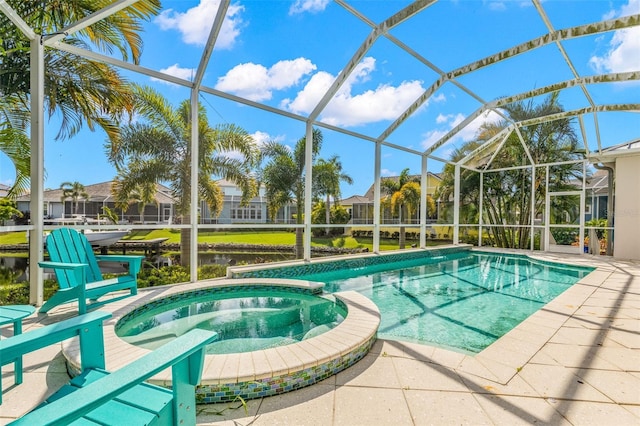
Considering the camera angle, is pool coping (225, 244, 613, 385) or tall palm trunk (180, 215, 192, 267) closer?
pool coping (225, 244, 613, 385)

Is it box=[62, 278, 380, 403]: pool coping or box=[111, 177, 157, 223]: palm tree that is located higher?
box=[111, 177, 157, 223]: palm tree

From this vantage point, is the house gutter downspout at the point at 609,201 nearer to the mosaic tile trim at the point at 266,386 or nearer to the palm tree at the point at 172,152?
the palm tree at the point at 172,152

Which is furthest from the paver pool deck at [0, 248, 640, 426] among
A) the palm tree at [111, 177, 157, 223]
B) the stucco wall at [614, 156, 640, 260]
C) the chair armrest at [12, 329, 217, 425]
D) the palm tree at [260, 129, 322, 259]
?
the stucco wall at [614, 156, 640, 260]

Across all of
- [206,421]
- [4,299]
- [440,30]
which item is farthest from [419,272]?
[4,299]

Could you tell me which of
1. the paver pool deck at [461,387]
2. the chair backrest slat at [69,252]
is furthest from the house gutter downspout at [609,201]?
the chair backrest slat at [69,252]

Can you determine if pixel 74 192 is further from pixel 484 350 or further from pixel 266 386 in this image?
pixel 484 350

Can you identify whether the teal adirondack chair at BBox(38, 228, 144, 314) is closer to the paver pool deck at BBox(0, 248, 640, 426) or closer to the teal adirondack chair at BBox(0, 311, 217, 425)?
the paver pool deck at BBox(0, 248, 640, 426)

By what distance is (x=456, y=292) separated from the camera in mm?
→ 6328

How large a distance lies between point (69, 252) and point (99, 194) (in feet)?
4.93

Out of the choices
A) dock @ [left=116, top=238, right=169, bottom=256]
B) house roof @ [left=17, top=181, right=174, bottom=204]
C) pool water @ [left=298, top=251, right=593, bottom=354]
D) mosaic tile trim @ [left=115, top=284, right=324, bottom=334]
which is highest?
house roof @ [left=17, top=181, right=174, bottom=204]

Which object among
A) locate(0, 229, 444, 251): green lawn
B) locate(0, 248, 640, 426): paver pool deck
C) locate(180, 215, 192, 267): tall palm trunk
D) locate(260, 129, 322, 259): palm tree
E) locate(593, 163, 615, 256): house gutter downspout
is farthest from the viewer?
locate(593, 163, 615, 256): house gutter downspout

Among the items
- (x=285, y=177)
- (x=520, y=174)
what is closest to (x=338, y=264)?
(x=285, y=177)

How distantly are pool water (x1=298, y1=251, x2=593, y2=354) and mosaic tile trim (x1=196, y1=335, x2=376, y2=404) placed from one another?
1477 mm

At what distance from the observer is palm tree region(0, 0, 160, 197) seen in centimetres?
451
